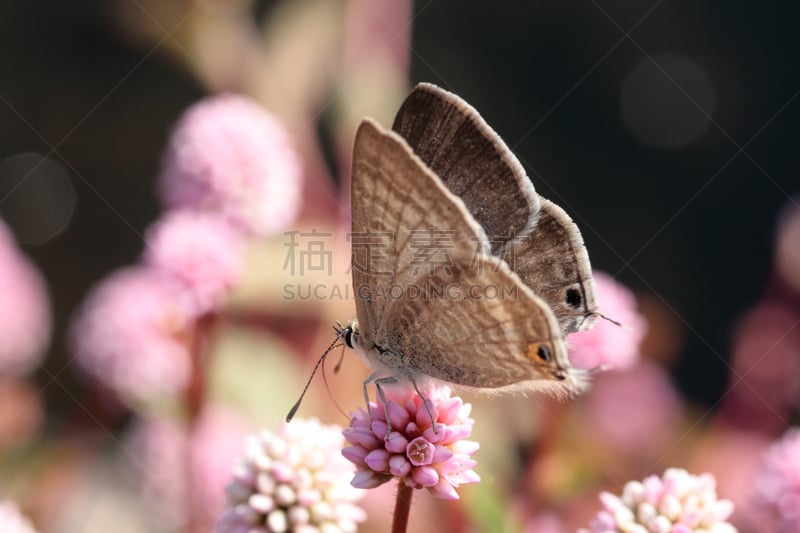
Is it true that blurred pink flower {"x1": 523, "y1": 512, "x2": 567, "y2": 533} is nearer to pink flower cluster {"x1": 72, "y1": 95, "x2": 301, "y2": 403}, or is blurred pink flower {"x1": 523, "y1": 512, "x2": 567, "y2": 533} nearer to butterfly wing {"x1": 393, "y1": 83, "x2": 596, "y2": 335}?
butterfly wing {"x1": 393, "y1": 83, "x2": 596, "y2": 335}

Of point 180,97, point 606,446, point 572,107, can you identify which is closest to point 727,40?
point 572,107

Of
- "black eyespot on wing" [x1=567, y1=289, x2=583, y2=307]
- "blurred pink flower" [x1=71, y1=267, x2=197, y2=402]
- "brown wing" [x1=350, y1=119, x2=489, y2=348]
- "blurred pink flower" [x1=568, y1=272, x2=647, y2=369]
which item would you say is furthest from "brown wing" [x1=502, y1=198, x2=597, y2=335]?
"blurred pink flower" [x1=71, y1=267, x2=197, y2=402]

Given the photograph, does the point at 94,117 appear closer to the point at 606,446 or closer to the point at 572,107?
the point at 572,107

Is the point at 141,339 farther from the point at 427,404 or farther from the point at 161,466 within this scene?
the point at 427,404

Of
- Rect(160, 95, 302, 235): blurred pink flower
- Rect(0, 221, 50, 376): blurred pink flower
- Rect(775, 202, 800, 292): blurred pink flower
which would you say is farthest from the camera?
Rect(775, 202, 800, 292): blurred pink flower

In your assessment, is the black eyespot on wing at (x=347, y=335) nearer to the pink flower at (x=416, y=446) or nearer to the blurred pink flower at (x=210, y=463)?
the pink flower at (x=416, y=446)
